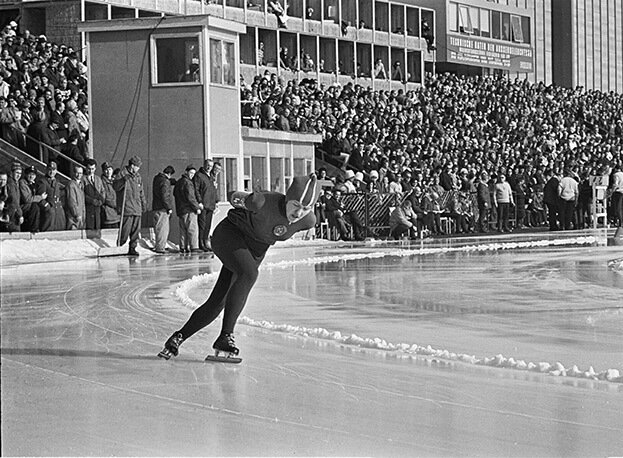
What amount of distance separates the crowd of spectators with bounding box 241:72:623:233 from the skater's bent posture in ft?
68.5

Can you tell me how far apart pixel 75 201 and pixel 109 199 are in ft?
2.40

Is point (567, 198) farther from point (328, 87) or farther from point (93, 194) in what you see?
point (93, 194)

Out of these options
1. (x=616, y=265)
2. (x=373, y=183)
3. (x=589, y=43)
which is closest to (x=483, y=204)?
(x=373, y=183)

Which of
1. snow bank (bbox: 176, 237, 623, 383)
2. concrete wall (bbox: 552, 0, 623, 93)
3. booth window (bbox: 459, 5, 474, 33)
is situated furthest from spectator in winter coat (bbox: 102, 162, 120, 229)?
concrete wall (bbox: 552, 0, 623, 93)

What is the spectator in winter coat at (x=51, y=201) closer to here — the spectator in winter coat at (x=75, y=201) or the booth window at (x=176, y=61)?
the spectator in winter coat at (x=75, y=201)

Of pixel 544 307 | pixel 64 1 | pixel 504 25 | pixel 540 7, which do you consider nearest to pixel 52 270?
pixel 544 307

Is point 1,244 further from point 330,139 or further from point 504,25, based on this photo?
point 504,25

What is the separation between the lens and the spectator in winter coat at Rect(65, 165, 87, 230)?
23297 mm

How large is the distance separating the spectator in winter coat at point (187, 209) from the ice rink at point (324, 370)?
263 inches

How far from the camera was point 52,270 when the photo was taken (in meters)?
19.2

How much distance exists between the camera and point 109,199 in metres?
23.8

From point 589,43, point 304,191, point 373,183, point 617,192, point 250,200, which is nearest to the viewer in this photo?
point 304,191

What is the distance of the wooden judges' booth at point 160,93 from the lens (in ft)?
87.8

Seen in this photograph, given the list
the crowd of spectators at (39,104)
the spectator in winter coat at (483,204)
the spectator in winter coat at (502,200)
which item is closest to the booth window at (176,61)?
the crowd of spectators at (39,104)
